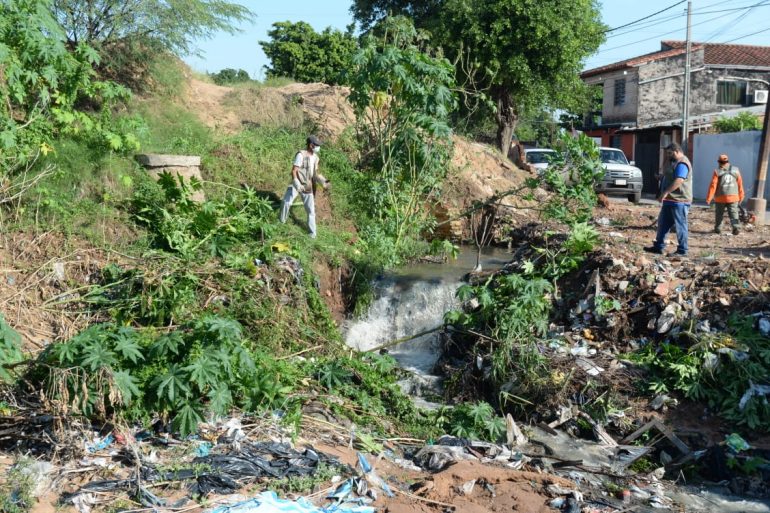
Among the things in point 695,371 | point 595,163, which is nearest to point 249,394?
point 695,371

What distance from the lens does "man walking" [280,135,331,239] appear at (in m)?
12.2

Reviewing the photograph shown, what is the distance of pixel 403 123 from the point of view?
1277 centimetres

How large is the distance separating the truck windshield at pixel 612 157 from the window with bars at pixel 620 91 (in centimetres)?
1796

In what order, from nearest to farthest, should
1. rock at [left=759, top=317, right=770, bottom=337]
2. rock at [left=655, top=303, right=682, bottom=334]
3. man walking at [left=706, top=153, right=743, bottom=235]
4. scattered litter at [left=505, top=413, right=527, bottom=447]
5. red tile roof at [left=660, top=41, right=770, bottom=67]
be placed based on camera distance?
1. scattered litter at [left=505, top=413, right=527, bottom=447]
2. rock at [left=759, top=317, right=770, bottom=337]
3. rock at [left=655, top=303, right=682, bottom=334]
4. man walking at [left=706, top=153, right=743, bottom=235]
5. red tile roof at [left=660, top=41, right=770, bottom=67]

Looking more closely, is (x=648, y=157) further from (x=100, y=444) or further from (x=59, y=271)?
(x=100, y=444)

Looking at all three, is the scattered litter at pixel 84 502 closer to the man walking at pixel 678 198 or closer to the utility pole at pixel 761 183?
the man walking at pixel 678 198

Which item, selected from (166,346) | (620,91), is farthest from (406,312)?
(620,91)

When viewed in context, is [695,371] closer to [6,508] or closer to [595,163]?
[595,163]

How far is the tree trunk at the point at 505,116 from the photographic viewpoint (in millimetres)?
24533

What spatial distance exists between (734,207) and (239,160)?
9.20 metres

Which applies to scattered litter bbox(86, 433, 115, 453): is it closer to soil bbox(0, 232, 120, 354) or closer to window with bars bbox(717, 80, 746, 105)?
soil bbox(0, 232, 120, 354)

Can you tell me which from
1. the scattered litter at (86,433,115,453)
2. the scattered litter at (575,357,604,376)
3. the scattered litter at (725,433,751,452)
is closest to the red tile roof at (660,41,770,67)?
the scattered litter at (575,357,604,376)

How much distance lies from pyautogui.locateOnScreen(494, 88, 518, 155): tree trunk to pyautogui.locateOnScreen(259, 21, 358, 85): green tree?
8186 millimetres

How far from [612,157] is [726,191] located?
975 centimetres
